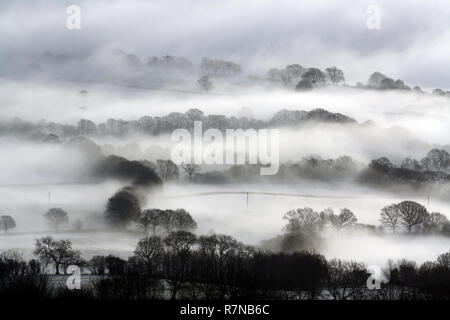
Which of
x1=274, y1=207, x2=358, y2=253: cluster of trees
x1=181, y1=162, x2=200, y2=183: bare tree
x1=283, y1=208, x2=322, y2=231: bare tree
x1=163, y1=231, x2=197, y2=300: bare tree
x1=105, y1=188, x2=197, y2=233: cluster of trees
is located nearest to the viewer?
x1=163, y1=231, x2=197, y2=300: bare tree

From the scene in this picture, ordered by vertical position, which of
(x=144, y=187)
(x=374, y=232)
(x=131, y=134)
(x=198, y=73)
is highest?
(x=198, y=73)

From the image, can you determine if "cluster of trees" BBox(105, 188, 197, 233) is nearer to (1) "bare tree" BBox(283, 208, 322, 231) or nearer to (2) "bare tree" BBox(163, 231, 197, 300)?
(2) "bare tree" BBox(163, 231, 197, 300)

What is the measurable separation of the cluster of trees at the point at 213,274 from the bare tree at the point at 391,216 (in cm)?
1386

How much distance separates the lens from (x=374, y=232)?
8175 centimetres

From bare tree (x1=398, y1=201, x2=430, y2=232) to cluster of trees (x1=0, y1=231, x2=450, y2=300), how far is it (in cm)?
1157

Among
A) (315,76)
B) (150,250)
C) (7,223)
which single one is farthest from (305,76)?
(150,250)

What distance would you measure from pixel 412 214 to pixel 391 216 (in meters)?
2.68

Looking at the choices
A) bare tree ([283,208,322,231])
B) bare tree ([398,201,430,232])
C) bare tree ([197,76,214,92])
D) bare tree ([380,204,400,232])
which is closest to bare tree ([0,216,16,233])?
bare tree ([283,208,322,231])

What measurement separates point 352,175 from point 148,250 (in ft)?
139

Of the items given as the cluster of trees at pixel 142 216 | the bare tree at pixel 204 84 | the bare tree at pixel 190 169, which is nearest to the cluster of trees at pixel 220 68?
the bare tree at pixel 204 84

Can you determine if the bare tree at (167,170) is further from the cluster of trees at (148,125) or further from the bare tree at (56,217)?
the bare tree at (56,217)

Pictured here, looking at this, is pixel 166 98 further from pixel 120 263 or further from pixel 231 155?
pixel 120 263

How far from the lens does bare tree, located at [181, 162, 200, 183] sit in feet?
323
